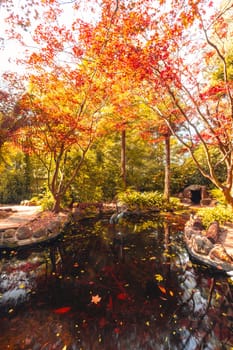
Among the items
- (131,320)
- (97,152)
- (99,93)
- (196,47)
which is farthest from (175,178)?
(131,320)

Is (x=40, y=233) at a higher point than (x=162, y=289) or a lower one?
higher

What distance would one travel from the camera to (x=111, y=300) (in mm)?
3090

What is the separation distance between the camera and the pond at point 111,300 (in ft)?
7.75

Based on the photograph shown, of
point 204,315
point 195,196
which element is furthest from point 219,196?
point 204,315

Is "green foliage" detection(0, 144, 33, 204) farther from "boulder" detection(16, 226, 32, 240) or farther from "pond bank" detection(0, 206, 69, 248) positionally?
"boulder" detection(16, 226, 32, 240)

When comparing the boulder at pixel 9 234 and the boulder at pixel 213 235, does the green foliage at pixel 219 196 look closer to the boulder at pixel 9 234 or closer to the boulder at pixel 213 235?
the boulder at pixel 213 235

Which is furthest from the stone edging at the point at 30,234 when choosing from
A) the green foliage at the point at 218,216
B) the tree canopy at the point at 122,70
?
the green foliage at the point at 218,216

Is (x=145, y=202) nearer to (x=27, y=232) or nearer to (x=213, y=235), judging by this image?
(x=213, y=235)

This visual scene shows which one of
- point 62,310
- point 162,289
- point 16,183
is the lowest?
point 62,310

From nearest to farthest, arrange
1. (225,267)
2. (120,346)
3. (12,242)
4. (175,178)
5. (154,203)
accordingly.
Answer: (120,346) < (225,267) < (12,242) < (154,203) < (175,178)

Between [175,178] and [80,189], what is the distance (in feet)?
25.8

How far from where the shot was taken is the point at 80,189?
880cm

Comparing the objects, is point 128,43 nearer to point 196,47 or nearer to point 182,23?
point 182,23

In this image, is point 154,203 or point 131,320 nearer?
point 131,320
